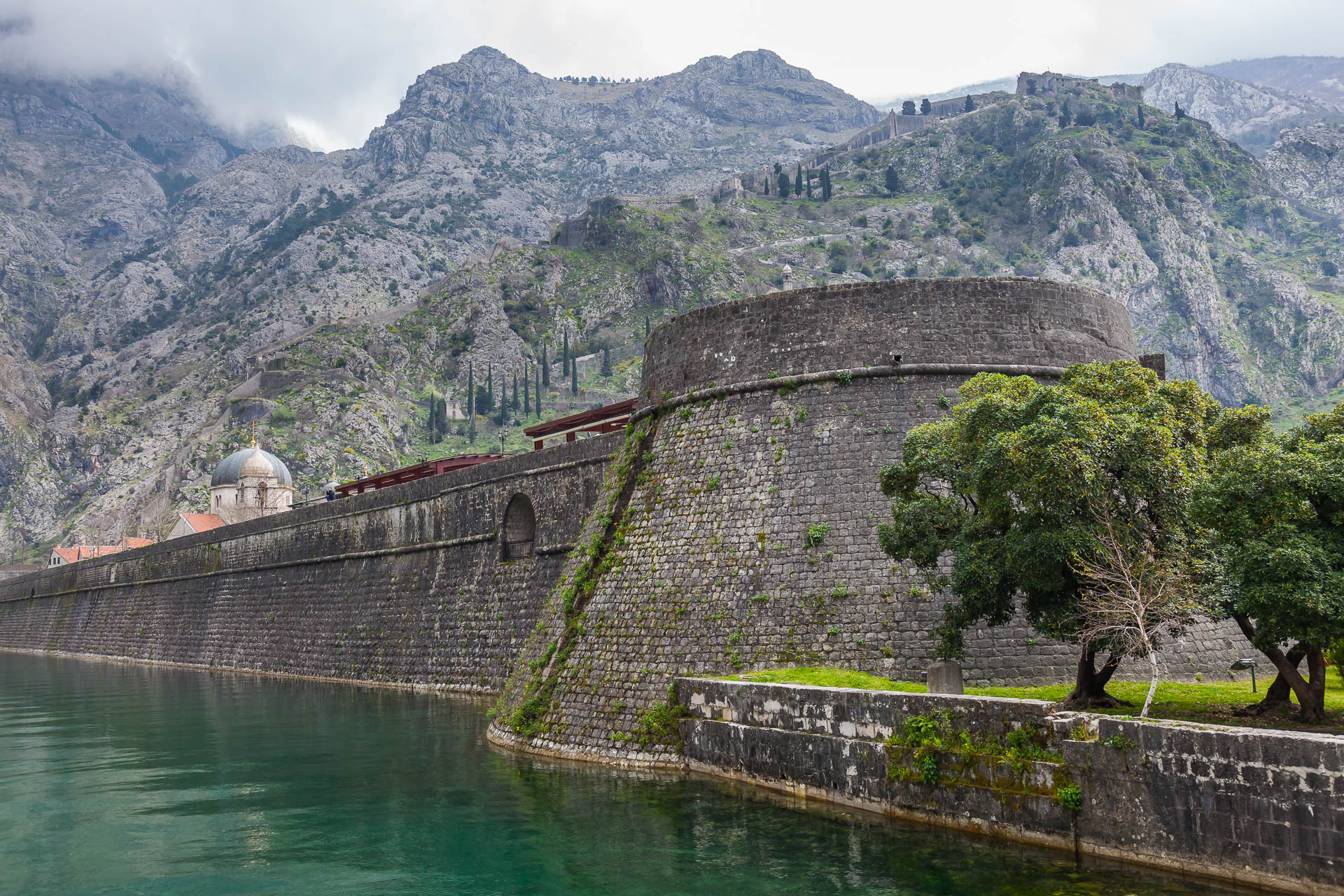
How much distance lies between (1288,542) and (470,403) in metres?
123

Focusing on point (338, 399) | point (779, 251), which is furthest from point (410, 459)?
point (779, 251)

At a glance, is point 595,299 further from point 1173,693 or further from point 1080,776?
point 1080,776

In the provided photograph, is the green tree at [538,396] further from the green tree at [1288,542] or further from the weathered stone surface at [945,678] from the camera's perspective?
the green tree at [1288,542]

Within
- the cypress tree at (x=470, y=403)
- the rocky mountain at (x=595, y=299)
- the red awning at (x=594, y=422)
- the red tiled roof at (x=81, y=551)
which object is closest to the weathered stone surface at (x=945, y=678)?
the red awning at (x=594, y=422)

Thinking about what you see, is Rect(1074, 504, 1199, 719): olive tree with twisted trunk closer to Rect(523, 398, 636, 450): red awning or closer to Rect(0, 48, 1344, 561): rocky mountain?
Rect(523, 398, 636, 450): red awning

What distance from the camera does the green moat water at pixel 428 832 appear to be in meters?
12.2

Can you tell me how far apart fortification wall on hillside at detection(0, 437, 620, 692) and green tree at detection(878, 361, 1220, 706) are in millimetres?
13279

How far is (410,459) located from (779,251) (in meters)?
65.5

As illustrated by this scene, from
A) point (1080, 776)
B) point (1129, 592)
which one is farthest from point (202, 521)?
point (1080, 776)

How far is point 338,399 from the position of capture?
4734 inches

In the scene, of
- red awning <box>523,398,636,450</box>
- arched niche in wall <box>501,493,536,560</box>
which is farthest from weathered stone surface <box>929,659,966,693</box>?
arched niche in wall <box>501,493,536,560</box>

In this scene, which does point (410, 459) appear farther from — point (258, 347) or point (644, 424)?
point (644, 424)

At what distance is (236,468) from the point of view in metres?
75.6

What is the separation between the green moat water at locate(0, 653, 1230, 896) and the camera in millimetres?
12188
